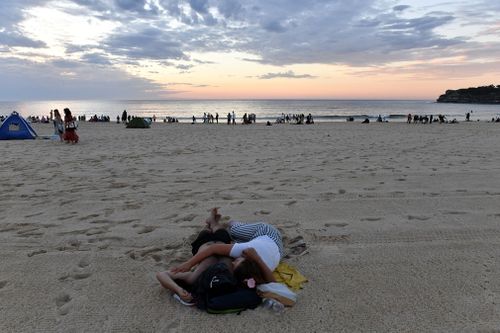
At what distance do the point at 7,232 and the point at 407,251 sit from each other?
487 cm

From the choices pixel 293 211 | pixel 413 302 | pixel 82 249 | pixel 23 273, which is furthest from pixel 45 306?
pixel 293 211

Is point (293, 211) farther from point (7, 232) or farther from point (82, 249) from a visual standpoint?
point (7, 232)

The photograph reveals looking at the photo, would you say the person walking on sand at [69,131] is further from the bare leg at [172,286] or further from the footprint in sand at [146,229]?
the bare leg at [172,286]

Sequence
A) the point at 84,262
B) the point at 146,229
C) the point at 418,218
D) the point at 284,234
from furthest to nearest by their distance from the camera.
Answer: the point at 418,218
the point at 146,229
the point at 284,234
the point at 84,262

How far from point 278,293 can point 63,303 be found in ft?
5.98

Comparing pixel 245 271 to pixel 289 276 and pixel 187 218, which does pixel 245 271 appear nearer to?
pixel 289 276

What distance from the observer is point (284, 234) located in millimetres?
4770

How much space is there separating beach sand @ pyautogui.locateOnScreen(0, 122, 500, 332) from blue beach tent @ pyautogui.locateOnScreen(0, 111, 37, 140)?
28.2 feet

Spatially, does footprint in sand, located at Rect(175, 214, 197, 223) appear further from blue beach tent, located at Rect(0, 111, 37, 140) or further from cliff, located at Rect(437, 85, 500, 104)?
cliff, located at Rect(437, 85, 500, 104)

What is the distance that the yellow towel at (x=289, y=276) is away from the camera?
138 inches

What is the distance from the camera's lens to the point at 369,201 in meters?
6.12

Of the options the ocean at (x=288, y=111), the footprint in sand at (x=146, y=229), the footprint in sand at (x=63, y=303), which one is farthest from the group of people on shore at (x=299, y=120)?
the footprint in sand at (x=63, y=303)

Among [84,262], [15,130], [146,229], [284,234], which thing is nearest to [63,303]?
[84,262]

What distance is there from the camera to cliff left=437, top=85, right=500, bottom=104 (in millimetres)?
145875
